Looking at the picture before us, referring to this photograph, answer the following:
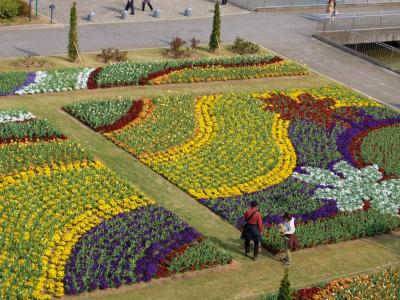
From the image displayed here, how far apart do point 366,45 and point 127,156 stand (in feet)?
73.9

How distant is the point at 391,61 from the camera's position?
46625 millimetres

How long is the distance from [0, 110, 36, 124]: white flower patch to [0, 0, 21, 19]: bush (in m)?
12.6

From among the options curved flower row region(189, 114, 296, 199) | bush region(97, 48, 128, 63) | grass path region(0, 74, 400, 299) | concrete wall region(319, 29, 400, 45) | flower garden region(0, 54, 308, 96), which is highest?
concrete wall region(319, 29, 400, 45)

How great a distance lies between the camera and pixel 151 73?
127 ft

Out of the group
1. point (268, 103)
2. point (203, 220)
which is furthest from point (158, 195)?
point (268, 103)

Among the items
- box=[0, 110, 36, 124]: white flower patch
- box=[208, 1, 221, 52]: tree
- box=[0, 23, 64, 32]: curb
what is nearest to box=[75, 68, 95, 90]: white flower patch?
box=[0, 110, 36, 124]: white flower patch

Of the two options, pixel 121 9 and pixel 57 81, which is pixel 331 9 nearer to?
pixel 121 9

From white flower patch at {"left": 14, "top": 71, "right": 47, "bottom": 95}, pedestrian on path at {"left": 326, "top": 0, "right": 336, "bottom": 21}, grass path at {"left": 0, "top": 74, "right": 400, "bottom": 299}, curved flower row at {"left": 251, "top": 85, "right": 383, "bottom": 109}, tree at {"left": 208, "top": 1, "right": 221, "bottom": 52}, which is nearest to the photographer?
grass path at {"left": 0, "top": 74, "right": 400, "bottom": 299}

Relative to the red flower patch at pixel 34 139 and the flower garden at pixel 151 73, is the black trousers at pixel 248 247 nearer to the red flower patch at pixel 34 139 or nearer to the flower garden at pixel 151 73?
the red flower patch at pixel 34 139

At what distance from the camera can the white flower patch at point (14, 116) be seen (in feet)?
107

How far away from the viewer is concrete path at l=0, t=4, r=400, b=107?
136ft

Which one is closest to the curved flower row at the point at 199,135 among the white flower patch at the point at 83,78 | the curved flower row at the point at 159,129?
the curved flower row at the point at 159,129

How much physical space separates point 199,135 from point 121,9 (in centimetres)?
1811

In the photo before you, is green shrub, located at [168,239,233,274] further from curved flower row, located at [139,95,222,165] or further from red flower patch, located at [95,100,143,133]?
red flower patch, located at [95,100,143,133]
